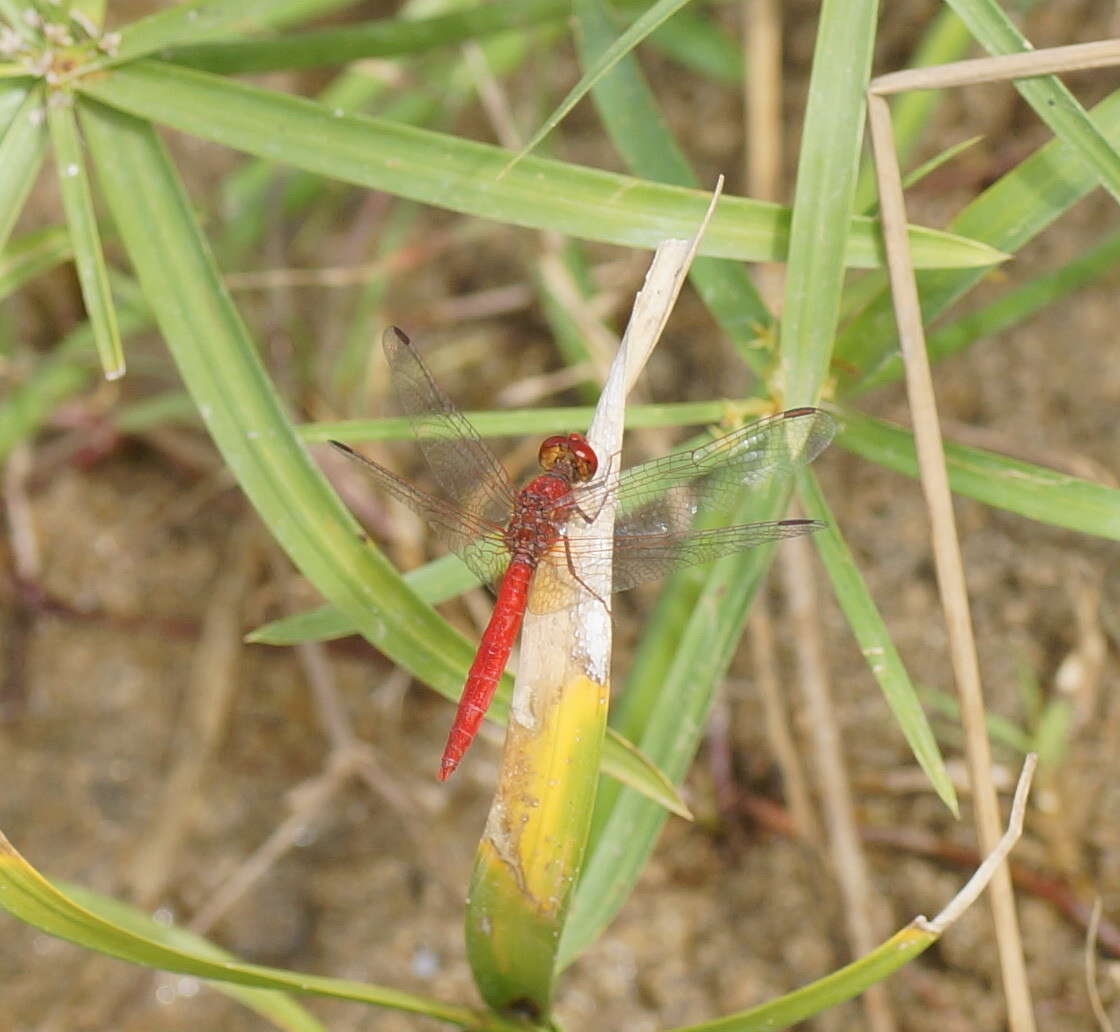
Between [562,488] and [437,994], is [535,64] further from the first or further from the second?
[437,994]

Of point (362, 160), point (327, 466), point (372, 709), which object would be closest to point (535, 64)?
point (327, 466)

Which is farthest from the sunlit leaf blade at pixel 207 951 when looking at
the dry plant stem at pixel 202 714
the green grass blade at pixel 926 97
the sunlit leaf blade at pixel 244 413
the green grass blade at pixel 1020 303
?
the green grass blade at pixel 926 97

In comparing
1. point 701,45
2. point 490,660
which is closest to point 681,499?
point 490,660

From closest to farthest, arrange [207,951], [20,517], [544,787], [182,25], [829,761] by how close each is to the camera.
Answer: [544,787] → [182,25] → [207,951] → [829,761] → [20,517]

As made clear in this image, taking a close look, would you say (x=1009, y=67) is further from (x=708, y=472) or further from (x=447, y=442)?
(x=447, y=442)

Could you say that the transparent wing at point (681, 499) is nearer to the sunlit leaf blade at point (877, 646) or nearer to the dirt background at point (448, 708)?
the sunlit leaf blade at point (877, 646)

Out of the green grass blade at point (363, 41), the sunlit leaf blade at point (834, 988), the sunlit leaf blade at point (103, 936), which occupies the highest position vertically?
the green grass blade at point (363, 41)

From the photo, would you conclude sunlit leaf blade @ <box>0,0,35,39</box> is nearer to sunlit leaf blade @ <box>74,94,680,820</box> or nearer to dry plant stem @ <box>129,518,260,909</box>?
sunlit leaf blade @ <box>74,94,680,820</box>
